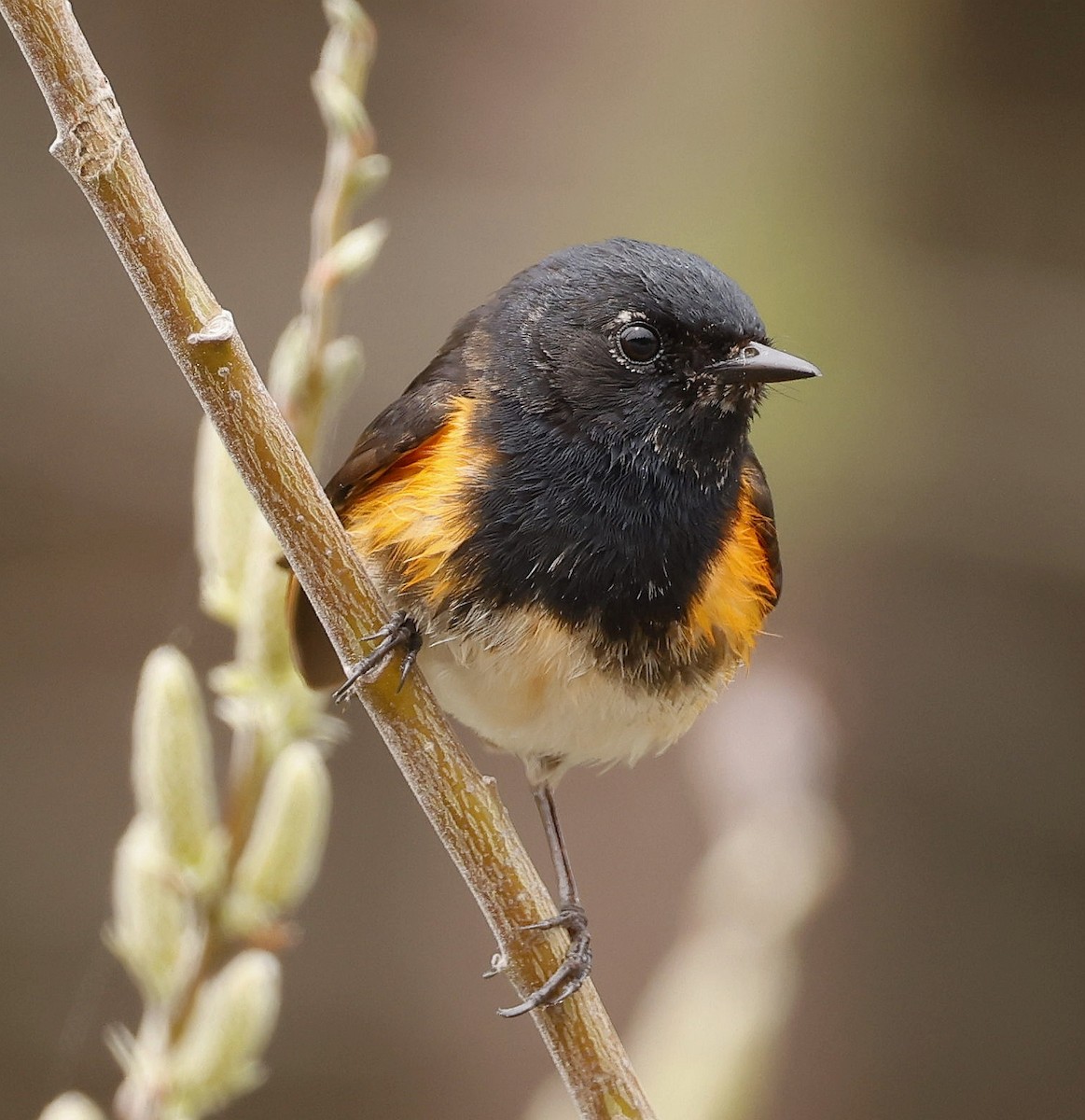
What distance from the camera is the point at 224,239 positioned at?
7.34 ft

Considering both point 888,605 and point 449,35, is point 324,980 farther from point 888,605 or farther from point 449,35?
point 449,35

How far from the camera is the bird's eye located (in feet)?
3.52

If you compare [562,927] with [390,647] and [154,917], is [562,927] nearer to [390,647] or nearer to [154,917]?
[390,647]

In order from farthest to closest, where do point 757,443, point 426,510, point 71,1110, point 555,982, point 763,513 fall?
point 757,443 → point 763,513 → point 426,510 → point 555,982 → point 71,1110

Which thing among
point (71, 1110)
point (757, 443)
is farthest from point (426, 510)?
point (757, 443)

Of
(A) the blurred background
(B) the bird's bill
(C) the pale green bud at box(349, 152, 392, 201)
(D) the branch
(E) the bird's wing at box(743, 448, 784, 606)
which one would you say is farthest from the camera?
(A) the blurred background

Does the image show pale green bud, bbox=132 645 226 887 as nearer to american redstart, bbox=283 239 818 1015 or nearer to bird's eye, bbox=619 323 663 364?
american redstart, bbox=283 239 818 1015

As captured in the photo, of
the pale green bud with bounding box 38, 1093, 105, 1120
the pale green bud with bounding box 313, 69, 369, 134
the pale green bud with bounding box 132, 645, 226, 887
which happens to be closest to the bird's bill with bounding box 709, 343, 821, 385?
the pale green bud with bounding box 313, 69, 369, 134

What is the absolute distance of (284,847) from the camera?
654mm

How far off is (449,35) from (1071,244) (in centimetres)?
121

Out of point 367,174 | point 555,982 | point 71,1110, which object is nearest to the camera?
point 71,1110

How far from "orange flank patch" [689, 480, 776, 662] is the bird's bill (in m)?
0.17

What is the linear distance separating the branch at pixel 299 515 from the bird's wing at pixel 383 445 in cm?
29

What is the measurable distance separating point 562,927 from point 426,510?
13.2 inches
